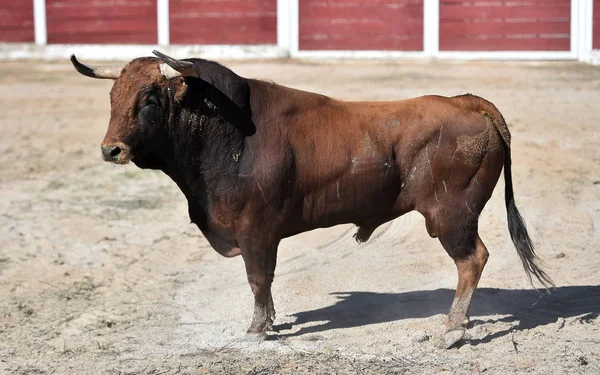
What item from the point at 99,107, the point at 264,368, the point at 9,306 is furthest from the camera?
the point at 99,107

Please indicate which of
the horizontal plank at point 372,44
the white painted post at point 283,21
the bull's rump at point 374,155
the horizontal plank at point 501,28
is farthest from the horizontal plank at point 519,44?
the bull's rump at point 374,155

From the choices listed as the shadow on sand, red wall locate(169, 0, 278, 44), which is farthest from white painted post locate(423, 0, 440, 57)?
the shadow on sand

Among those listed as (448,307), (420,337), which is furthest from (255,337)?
(448,307)

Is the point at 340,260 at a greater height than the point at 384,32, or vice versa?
the point at 384,32

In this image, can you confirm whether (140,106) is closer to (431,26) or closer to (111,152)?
(111,152)

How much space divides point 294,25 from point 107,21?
3.54m

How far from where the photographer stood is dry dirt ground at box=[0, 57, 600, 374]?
6332mm

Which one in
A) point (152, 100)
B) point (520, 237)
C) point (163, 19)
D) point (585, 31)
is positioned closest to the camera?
point (152, 100)

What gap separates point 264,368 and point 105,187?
598 centimetres

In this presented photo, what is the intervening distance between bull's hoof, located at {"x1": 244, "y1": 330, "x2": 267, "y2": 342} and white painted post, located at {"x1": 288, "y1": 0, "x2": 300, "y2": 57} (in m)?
12.2

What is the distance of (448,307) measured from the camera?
7.37 metres

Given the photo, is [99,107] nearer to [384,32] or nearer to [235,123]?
[384,32]

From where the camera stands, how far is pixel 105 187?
11.5 m

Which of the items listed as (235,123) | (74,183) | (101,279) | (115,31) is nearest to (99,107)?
(74,183)
